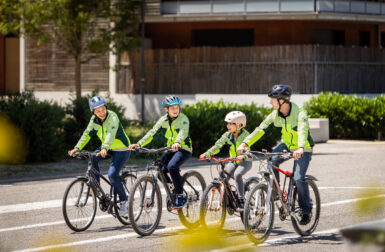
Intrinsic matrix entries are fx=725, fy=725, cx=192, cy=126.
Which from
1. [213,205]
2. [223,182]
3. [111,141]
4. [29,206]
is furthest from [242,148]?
[29,206]

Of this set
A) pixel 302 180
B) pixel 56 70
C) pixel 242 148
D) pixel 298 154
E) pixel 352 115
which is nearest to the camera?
pixel 298 154

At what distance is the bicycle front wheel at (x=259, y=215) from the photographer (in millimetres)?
7645

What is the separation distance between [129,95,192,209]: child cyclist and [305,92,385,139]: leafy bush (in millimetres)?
18883

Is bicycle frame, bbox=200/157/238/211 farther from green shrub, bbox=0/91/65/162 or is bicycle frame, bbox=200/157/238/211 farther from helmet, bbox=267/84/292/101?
green shrub, bbox=0/91/65/162

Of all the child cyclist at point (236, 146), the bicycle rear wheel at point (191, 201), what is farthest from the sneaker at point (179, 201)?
the child cyclist at point (236, 146)

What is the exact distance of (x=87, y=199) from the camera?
8922mm

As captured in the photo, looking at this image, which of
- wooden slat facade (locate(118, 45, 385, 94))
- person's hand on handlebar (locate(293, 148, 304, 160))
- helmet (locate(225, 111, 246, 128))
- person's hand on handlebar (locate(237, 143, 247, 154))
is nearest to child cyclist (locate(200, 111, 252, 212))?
helmet (locate(225, 111, 246, 128))

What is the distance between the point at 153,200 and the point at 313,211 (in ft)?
6.15

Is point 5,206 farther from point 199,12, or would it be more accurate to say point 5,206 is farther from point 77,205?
point 199,12

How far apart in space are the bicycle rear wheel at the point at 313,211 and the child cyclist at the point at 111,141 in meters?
2.08

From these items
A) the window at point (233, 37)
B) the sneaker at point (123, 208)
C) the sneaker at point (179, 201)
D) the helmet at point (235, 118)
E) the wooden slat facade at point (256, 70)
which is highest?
the window at point (233, 37)

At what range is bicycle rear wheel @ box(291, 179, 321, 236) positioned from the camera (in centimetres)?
816

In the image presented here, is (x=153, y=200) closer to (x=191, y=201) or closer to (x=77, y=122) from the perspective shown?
(x=191, y=201)

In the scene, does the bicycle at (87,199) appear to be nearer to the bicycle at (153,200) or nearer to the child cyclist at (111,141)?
the child cyclist at (111,141)
